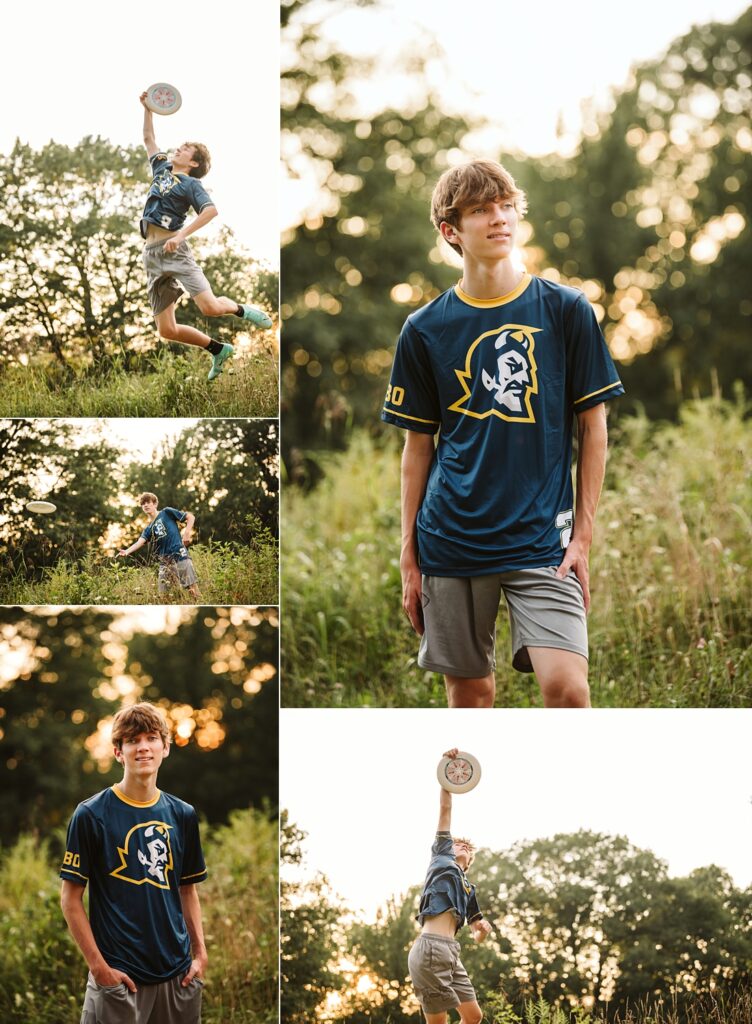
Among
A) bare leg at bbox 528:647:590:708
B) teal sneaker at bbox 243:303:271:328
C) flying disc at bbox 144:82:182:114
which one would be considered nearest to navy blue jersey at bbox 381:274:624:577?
bare leg at bbox 528:647:590:708

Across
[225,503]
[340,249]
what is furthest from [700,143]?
[225,503]

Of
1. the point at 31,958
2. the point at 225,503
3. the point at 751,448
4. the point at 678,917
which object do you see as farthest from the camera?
the point at 751,448

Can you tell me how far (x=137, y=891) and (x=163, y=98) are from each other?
2.66m

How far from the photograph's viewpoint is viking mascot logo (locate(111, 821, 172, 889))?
3430 mm

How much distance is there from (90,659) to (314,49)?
507 centimetres

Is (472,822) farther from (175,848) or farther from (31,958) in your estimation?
(31,958)

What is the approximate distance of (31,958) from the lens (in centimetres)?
447

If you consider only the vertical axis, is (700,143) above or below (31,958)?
above

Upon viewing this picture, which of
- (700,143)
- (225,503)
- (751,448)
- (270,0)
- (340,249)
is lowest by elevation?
(225,503)

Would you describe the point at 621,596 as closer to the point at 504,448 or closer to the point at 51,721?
the point at 504,448

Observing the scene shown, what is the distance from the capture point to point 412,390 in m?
3.37

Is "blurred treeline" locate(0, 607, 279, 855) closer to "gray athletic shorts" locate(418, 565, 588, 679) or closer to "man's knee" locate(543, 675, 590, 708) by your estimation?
"gray athletic shorts" locate(418, 565, 588, 679)

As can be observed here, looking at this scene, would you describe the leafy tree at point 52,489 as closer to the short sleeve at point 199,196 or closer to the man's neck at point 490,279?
the short sleeve at point 199,196

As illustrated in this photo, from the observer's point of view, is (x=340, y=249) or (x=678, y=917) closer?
(x=678, y=917)
